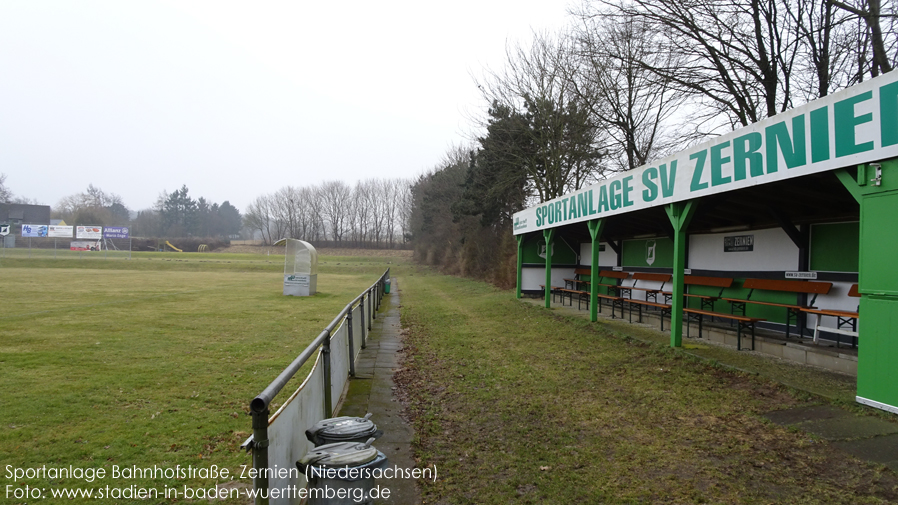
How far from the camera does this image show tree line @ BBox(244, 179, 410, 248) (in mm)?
93438

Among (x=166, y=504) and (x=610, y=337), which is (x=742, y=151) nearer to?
(x=610, y=337)

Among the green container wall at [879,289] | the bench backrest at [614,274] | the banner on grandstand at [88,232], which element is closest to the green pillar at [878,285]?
the green container wall at [879,289]

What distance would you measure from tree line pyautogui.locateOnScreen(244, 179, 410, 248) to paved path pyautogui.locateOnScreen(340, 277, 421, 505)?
80.6 meters

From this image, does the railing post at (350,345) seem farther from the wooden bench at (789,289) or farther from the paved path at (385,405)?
the wooden bench at (789,289)

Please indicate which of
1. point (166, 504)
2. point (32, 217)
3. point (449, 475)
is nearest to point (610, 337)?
point (449, 475)

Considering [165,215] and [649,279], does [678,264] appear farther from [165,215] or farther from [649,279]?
[165,215]

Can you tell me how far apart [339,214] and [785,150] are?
9358 centimetres

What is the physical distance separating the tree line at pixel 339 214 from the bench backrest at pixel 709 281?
79.8m

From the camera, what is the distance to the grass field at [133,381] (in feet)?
14.7

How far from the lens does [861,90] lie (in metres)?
5.01

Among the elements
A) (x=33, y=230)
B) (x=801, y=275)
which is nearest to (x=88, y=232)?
(x=33, y=230)

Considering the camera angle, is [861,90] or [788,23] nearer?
[861,90]

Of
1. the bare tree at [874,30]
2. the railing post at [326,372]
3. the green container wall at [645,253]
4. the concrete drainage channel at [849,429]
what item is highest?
the bare tree at [874,30]

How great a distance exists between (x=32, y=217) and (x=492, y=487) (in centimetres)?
9458
